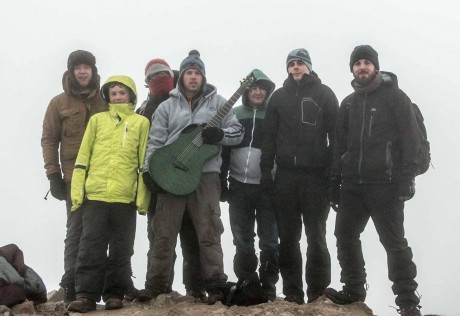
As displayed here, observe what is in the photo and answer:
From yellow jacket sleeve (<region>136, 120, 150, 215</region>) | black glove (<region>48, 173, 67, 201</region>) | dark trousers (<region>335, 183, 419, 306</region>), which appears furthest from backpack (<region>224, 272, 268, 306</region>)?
black glove (<region>48, 173, 67, 201</region>)

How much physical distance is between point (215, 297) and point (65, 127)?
2.98m

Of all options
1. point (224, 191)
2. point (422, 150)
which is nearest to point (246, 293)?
point (224, 191)

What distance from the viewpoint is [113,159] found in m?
6.95

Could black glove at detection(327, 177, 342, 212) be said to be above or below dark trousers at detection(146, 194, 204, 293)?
above

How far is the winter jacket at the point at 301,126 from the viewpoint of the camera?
23.9 ft

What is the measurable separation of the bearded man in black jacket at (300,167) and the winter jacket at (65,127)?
7.96 feet

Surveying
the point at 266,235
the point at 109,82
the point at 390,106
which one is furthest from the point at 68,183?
the point at 390,106

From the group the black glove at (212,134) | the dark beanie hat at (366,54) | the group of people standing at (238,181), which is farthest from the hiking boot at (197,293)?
the dark beanie hat at (366,54)

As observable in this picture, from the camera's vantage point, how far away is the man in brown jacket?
758cm

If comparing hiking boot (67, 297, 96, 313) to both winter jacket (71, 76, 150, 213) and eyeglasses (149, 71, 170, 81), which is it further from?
eyeglasses (149, 71, 170, 81)

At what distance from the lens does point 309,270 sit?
7203 millimetres

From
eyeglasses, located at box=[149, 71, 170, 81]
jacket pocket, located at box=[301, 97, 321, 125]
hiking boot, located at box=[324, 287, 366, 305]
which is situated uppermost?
eyeglasses, located at box=[149, 71, 170, 81]

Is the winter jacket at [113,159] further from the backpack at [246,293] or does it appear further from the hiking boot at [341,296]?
the hiking boot at [341,296]

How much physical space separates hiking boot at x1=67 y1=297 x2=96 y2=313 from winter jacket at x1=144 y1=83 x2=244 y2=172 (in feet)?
6.28
